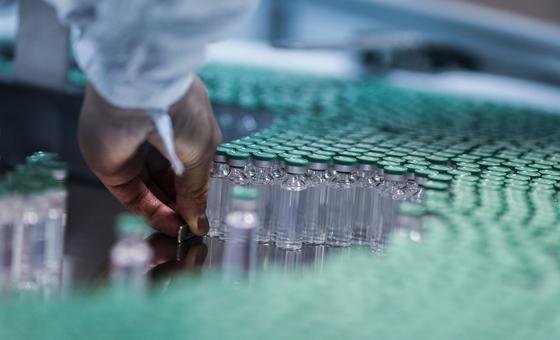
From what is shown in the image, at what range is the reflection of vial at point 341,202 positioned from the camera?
2.48 metres

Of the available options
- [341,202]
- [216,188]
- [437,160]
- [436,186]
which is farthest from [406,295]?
[437,160]

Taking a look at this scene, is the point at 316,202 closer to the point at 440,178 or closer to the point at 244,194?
the point at 440,178

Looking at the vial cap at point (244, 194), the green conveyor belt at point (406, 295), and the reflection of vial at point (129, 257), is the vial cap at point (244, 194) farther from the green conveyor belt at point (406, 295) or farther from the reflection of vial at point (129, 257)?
the reflection of vial at point (129, 257)

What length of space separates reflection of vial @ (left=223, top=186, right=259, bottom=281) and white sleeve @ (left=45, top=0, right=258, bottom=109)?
27 cm

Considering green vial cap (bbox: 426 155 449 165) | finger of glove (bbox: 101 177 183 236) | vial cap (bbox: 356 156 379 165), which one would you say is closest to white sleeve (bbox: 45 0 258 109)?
finger of glove (bbox: 101 177 183 236)

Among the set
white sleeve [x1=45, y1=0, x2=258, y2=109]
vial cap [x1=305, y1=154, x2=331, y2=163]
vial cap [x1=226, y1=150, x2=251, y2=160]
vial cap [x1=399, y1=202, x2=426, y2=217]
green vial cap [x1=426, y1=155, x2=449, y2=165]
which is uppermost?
white sleeve [x1=45, y1=0, x2=258, y2=109]

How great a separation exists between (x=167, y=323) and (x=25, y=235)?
0.48 m

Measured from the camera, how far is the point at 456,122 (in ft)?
13.6

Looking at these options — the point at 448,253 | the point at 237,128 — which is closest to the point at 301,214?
the point at 448,253

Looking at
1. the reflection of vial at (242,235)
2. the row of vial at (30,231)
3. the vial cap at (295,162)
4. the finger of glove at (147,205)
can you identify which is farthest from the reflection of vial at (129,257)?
the vial cap at (295,162)

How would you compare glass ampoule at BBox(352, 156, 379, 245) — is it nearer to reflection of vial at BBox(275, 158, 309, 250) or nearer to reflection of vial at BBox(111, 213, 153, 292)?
reflection of vial at BBox(275, 158, 309, 250)

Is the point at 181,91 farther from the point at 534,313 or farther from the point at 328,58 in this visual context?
the point at 328,58

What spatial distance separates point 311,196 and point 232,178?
22 centimetres

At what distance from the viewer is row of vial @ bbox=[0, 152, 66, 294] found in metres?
1.87
